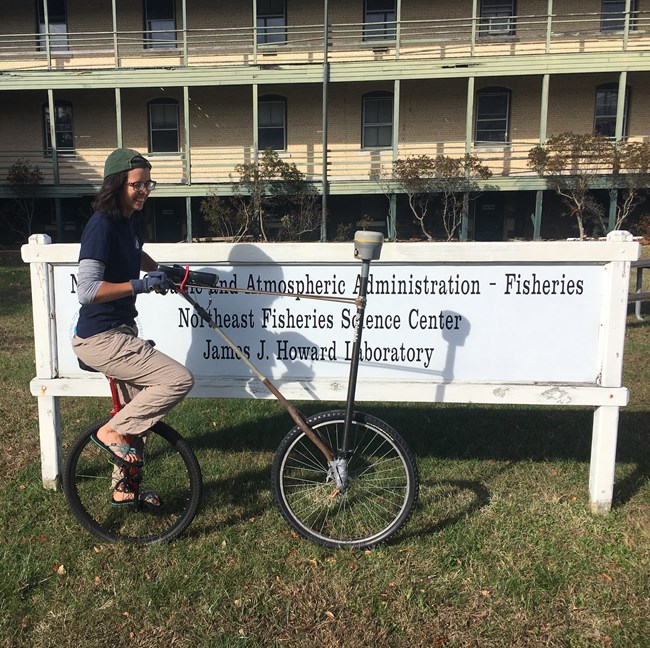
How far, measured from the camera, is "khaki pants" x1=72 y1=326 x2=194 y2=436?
2.98 m

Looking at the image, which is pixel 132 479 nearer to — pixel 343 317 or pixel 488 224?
pixel 343 317

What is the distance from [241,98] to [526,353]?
802 inches

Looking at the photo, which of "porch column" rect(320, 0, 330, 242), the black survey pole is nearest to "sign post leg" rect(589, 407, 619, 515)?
the black survey pole

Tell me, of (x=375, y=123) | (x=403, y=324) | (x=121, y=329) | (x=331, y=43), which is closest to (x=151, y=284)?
(x=121, y=329)

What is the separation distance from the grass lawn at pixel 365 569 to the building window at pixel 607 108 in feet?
→ 64.9

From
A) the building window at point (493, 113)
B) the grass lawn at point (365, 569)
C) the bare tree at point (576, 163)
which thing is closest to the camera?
the grass lawn at point (365, 569)

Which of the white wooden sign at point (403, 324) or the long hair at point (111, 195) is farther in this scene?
the white wooden sign at point (403, 324)

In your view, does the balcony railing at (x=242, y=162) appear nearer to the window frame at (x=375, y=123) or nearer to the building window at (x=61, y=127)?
the window frame at (x=375, y=123)

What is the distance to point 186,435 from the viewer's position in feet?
15.7

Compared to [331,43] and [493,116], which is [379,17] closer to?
[331,43]

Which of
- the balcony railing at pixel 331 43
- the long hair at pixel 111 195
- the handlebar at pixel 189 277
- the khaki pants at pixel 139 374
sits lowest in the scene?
the khaki pants at pixel 139 374

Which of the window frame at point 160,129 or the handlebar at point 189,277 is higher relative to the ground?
the window frame at point 160,129

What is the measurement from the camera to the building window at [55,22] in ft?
72.5

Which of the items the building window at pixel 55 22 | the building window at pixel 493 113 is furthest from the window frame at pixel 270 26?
→ the building window at pixel 493 113
